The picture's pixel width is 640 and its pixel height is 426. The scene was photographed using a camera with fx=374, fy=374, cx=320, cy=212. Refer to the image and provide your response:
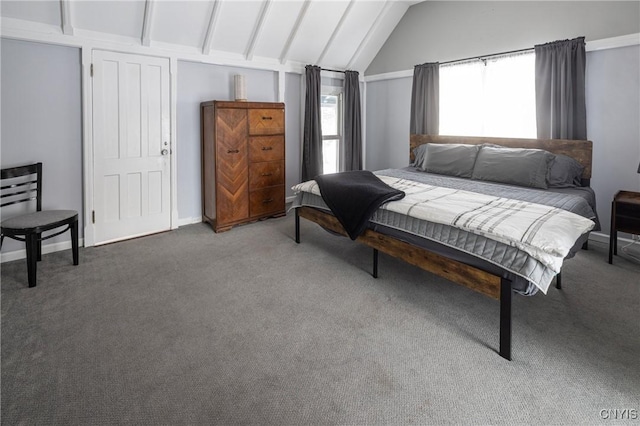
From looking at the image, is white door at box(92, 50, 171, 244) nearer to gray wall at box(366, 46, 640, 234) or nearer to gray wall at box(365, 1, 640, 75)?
gray wall at box(365, 1, 640, 75)

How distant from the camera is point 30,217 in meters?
3.04

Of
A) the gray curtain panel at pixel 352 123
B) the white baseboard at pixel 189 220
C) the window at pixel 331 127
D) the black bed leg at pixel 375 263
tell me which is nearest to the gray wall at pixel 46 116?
the white baseboard at pixel 189 220

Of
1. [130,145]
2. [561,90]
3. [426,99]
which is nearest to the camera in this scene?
[561,90]

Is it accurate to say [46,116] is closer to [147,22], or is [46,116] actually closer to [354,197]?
[147,22]

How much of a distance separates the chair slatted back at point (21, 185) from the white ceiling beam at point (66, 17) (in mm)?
1245

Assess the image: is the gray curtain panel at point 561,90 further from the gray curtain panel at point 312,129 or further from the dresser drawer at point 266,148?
the dresser drawer at point 266,148

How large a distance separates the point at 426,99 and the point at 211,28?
9.54 feet

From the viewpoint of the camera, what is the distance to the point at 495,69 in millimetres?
4578

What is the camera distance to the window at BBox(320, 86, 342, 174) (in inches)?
235

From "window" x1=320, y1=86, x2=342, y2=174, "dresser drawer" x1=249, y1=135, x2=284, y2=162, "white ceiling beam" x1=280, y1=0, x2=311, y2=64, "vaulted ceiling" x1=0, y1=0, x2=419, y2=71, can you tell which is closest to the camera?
"vaulted ceiling" x1=0, y1=0, x2=419, y2=71

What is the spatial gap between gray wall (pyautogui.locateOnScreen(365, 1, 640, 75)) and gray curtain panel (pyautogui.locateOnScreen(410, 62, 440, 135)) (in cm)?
18

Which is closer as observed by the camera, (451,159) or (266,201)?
(451,159)

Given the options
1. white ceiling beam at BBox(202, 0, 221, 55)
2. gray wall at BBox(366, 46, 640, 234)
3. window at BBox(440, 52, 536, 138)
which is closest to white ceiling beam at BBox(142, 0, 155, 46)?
white ceiling beam at BBox(202, 0, 221, 55)

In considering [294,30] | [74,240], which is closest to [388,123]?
[294,30]
